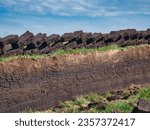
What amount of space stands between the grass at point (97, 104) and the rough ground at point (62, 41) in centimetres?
202

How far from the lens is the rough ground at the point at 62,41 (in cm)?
1524

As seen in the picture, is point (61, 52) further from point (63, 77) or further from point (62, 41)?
point (62, 41)

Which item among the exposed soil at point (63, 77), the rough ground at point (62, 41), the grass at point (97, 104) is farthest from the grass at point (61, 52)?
the grass at point (97, 104)

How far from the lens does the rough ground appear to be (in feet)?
50.0

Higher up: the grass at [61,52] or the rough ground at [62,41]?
the rough ground at [62,41]

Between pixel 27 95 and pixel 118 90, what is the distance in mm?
3540

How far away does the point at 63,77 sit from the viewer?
565 inches

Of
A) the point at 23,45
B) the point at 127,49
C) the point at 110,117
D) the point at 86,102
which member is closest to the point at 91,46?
the point at 127,49

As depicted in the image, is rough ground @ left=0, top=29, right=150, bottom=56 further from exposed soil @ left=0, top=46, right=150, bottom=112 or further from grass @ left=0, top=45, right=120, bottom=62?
exposed soil @ left=0, top=46, right=150, bottom=112

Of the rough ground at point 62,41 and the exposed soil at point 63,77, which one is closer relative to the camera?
the exposed soil at point 63,77

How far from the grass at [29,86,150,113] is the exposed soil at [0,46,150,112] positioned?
34 cm

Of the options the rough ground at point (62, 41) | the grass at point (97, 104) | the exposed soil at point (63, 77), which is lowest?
the grass at point (97, 104)

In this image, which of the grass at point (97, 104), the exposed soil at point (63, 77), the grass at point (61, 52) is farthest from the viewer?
the grass at point (61, 52)

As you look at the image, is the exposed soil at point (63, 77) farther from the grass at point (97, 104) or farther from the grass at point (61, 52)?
the grass at point (97, 104)
